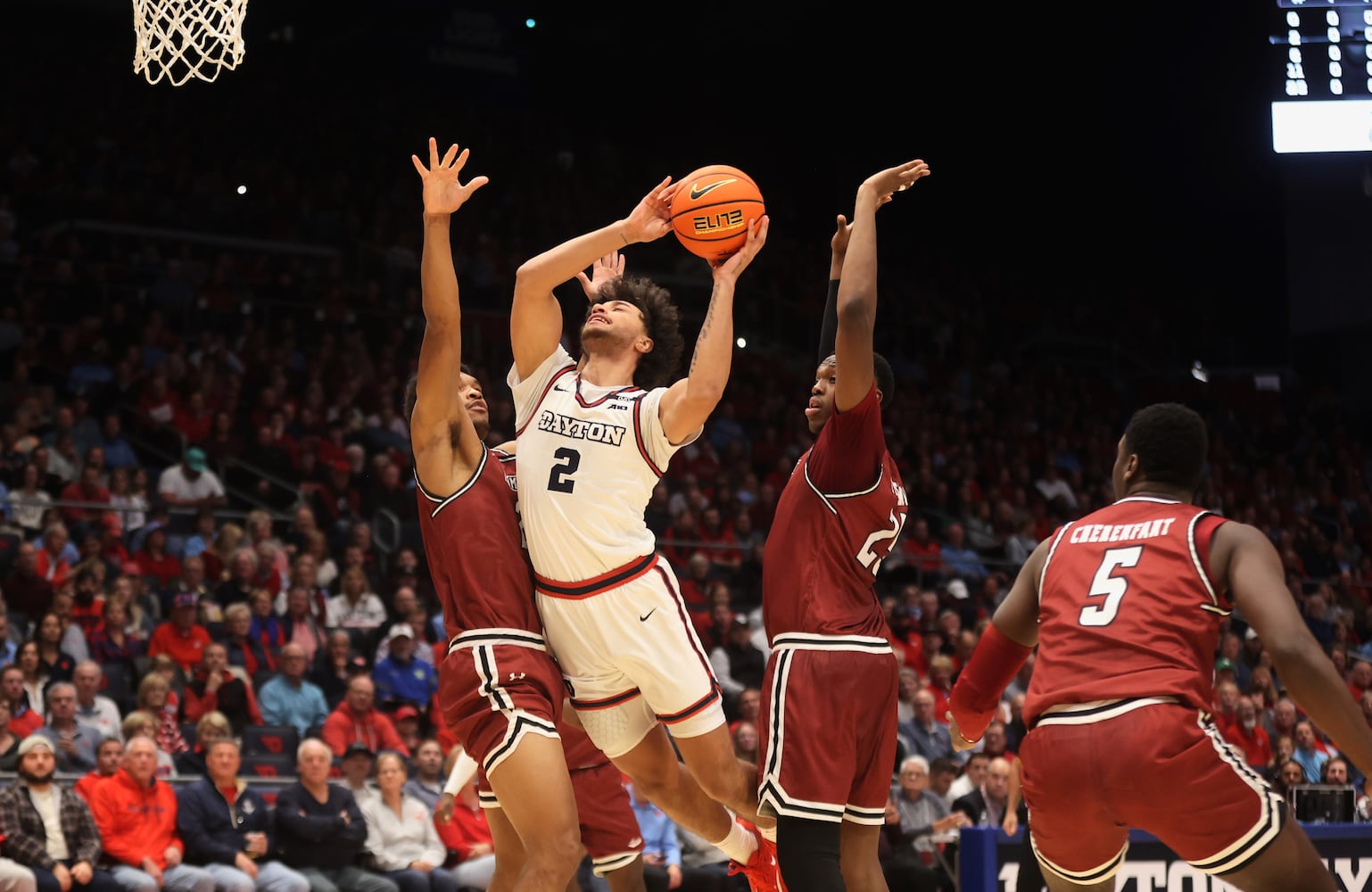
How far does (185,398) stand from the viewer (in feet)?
49.6

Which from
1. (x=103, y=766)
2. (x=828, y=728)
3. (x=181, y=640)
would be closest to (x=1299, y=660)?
(x=828, y=728)

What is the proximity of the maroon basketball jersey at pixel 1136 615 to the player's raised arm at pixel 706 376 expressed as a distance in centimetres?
135

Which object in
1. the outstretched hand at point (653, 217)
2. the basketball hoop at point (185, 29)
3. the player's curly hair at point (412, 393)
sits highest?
the basketball hoop at point (185, 29)

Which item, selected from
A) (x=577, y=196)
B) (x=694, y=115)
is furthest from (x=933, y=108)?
(x=577, y=196)

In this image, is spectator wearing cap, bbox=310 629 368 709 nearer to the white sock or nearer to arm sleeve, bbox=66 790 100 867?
arm sleeve, bbox=66 790 100 867

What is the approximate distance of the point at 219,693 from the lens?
1105 centimetres

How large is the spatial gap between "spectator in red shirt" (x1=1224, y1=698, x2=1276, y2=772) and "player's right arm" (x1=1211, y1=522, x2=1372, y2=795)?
11.1m

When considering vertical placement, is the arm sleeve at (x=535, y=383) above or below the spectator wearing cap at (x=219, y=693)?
above

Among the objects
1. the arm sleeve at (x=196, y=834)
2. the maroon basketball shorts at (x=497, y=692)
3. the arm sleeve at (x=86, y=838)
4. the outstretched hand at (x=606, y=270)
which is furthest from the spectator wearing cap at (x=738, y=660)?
the maroon basketball shorts at (x=497, y=692)

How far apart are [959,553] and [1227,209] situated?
9825 millimetres

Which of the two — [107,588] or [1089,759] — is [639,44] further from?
[1089,759]

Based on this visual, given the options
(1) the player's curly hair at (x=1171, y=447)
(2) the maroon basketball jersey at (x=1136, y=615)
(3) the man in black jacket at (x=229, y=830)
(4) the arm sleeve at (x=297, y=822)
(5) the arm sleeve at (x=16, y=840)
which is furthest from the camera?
(4) the arm sleeve at (x=297, y=822)

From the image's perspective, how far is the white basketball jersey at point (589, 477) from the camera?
5.33 m

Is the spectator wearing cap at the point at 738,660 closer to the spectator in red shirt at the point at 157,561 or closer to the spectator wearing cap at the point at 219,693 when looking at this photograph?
the spectator wearing cap at the point at 219,693
